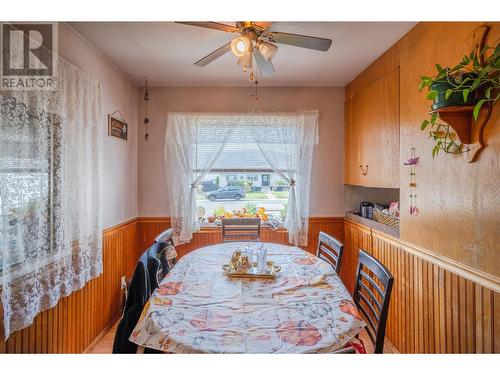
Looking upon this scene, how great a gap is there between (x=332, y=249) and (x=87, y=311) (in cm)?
198

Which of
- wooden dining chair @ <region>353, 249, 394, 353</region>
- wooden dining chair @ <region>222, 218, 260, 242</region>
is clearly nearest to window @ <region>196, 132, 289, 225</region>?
wooden dining chair @ <region>222, 218, 260, 242</region>

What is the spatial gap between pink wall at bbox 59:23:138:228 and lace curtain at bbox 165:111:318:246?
0.40 meters

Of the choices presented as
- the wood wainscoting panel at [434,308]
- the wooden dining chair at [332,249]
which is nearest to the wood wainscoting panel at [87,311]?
the wooden dining chair at [332,249]

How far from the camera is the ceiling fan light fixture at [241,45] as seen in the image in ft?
5.50

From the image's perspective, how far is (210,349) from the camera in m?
1.01

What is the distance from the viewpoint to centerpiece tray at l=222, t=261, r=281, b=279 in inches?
66.8

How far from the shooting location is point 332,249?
2.19 meters

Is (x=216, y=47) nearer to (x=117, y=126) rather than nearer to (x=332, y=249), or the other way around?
(x=117, y=126)

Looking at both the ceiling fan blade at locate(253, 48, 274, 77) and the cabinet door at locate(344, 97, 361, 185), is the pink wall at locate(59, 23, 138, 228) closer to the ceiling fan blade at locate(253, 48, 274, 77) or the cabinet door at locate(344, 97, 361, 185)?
the ceiling fan blade at locate(253, 48, 274, 77)

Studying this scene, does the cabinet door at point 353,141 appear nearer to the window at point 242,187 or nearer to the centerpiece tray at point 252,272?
the window at point 242,187

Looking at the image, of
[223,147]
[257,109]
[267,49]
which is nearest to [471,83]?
Answer: [267,49]

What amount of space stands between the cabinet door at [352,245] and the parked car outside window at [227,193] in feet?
4.21
